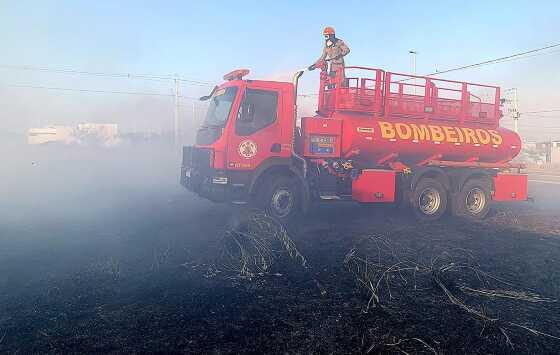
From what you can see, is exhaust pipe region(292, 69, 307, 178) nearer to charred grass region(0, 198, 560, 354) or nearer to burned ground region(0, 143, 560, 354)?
burned ground region(0, 143, 560, 354)

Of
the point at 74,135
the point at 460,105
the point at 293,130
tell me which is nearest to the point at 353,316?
the point at 293,130

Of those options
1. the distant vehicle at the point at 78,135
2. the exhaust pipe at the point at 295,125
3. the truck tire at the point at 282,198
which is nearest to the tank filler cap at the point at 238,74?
the exhaust pipe at the point at 295,125

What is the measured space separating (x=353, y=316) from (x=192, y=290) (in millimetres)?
1920

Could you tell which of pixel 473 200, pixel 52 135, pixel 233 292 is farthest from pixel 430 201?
pixel 52 135

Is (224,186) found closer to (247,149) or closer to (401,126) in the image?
(247,149)

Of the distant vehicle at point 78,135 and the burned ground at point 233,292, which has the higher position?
the distant vehicle at point 78,135

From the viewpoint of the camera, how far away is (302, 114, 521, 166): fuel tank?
8.62 m

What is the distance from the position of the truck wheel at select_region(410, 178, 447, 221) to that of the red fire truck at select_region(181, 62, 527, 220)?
25 millimetres

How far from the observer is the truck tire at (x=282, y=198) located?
8305 millimetres

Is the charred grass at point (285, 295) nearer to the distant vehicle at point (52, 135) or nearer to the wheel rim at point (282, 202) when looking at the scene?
the wheel rim at point (282, 202)

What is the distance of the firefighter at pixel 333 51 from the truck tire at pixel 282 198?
3.02 meters

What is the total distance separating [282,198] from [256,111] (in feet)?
6.53

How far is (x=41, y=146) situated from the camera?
119 ft

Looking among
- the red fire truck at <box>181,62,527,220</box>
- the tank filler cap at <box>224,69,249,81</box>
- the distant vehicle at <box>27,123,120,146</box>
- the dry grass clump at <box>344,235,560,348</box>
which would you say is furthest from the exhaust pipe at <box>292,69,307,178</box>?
the distant vehicle at <box>27,123,120,146</box>
